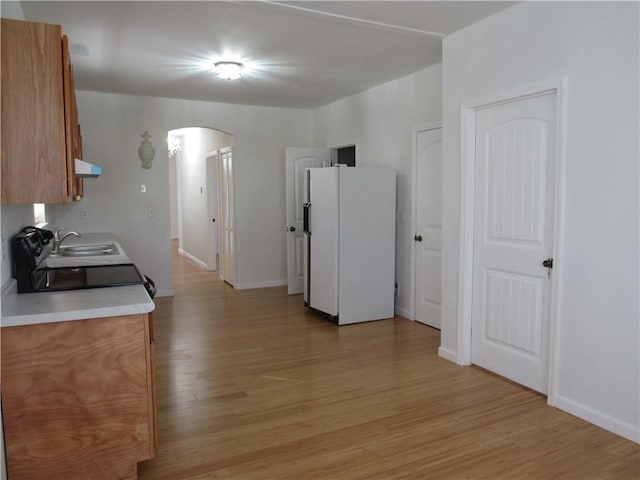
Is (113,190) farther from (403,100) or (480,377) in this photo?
(480,377)

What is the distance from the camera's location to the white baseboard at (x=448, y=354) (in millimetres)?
3778

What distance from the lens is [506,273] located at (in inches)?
133

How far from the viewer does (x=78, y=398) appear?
2088 millimetres

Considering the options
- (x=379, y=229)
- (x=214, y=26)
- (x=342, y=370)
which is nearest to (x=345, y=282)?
(x=379, y=229)

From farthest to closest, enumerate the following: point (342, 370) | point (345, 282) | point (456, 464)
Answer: point (345, 282)
point (342, 370)
point (456, 464)

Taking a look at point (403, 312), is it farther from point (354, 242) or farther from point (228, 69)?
point (228, 69)

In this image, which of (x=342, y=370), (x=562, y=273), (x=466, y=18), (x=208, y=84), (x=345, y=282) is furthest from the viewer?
(x=208, y=84)

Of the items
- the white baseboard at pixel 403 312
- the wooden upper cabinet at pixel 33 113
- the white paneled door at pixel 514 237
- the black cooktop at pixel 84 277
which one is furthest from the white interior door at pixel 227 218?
the wooden upper cabinet at pixel 33 113

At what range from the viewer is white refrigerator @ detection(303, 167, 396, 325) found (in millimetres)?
4875

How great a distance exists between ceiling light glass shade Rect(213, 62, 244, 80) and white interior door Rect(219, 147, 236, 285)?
91.0 inches

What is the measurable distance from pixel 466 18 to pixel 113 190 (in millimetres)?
4562

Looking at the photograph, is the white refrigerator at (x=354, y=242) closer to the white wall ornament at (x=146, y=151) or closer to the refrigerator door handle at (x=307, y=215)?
the refrigerator door handle at (x=307, y=215)

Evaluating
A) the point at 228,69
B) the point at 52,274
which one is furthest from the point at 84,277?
the point at 228,69

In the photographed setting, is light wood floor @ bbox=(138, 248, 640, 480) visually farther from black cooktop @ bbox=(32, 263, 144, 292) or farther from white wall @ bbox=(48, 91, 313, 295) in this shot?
white wall @ bbox=(48, 91, 313, 295)
